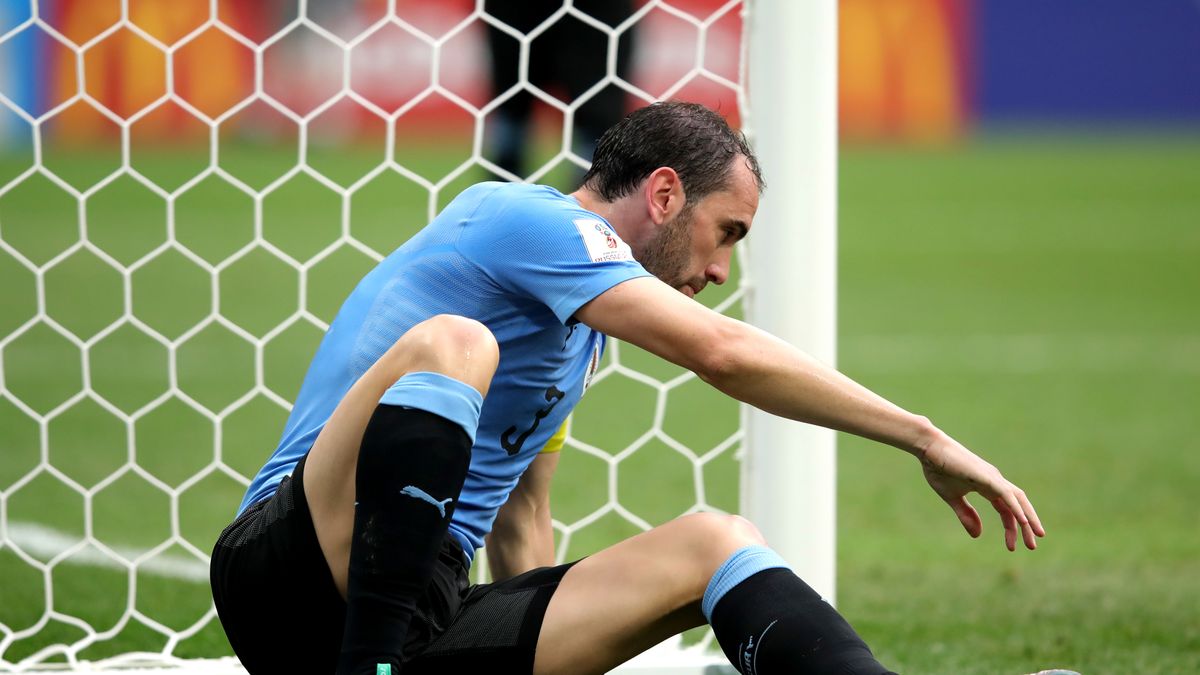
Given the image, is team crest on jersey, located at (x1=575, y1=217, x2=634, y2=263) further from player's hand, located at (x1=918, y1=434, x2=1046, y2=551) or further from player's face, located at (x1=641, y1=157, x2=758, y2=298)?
player's hand, located at (x1=918, y1=434, x2=1046, y2=551)

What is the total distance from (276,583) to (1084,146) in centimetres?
1762

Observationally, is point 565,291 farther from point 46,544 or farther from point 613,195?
point 46,544

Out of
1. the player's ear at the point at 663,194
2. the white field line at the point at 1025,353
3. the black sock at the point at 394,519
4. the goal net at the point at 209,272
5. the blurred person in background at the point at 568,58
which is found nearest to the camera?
the black sock at the point at 394,519

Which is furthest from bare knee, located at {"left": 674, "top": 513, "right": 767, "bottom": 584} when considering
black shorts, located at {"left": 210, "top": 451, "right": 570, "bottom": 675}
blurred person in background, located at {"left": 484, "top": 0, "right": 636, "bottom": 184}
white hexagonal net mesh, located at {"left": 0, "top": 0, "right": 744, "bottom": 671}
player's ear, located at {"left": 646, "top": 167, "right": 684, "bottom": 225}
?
blurred person in background, located at {"left": 484, "top": 0, "right": 636, "bottom": 184}

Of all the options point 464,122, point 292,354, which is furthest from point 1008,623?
point 464,122

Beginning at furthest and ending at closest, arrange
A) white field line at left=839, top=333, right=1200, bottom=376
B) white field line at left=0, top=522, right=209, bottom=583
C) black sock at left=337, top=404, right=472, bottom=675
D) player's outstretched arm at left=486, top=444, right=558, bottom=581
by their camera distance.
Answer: white field line at left=839, top=333, right=1200, bottom=376
white field line at left=0, top=522, right=209, bottom=583
player's outstretched arm at left=486, top=444, right=558, bottom=581
black sock at left=337, top=404, right=472, bottom=675

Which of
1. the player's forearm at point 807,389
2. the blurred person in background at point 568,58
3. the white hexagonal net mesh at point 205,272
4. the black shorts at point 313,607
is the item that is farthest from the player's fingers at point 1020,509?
the blurred person in background at point 568,58

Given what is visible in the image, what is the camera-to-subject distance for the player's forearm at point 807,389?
72.7 inches

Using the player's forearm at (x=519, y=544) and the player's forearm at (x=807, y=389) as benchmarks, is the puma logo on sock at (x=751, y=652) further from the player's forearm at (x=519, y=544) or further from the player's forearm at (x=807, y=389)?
the player's forearm at (x=519, y=544)

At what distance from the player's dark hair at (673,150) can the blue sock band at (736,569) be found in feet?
1.66

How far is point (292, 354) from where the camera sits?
21.2 ft

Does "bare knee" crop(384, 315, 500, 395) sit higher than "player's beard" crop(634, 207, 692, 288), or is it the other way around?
"player's beard" crop(634, 207, 692, 288)

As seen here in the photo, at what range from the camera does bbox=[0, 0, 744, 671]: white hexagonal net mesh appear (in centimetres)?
304

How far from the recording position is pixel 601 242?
6.27 ft
